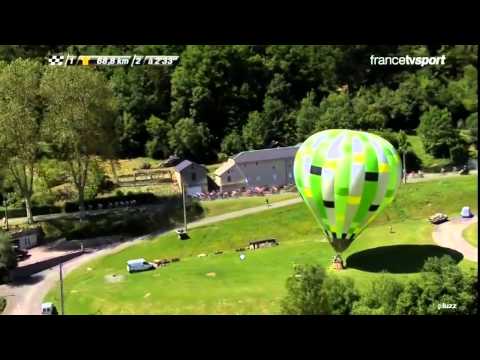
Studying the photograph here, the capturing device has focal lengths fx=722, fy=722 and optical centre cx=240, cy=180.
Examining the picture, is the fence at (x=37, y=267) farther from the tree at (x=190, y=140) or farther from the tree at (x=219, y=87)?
the tree at (x=219, y=87)

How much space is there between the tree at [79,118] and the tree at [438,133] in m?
10.1

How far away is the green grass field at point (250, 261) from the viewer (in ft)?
56.4

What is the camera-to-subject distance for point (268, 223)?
67.4 feet

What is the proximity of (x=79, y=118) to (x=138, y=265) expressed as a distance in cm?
458

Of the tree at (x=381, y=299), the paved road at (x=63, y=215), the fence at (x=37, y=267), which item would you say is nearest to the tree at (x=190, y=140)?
the paved road at (x=63, y=215)

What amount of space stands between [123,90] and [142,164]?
222 centimetres

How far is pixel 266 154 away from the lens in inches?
785

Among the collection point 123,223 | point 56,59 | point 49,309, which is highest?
point 56,59

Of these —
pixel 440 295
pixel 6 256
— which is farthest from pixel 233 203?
pixel 440 295

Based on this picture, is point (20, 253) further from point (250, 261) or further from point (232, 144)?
point (232, 144)

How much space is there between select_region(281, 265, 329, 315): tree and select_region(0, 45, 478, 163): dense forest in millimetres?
4870

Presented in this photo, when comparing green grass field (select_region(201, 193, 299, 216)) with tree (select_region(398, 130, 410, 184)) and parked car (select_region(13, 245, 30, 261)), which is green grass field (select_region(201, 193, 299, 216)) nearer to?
tree (select_region(398, 130, 410, 184))
